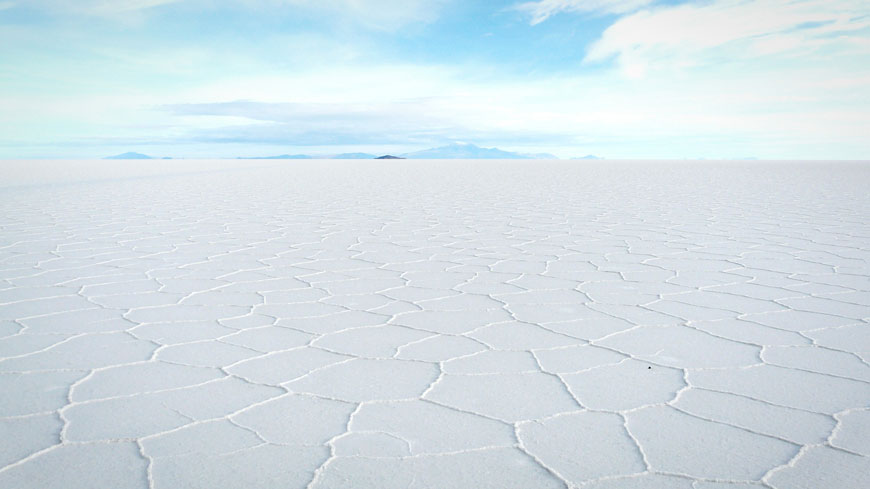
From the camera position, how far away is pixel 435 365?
72.6 inches

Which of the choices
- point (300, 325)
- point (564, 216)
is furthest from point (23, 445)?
point (564, 216)

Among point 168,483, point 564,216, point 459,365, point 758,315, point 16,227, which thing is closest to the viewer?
point 168,483

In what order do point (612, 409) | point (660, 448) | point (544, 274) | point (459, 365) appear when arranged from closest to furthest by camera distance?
point (660, 448), point (612, 409), point (459, 365), point (544, 274)

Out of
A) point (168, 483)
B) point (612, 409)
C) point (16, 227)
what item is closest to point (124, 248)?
point (16, 227)

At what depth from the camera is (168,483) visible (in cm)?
120

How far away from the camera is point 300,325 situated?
2260 mm

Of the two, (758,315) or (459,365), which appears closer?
(459,365)

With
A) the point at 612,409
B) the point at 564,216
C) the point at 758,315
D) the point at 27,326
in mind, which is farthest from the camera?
the point at 564,216

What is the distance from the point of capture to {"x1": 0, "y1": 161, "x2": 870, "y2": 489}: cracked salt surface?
1274mm

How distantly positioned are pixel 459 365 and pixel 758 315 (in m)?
1.26

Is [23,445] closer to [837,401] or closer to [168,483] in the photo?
[168,483]

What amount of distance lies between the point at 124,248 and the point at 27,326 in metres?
1.84

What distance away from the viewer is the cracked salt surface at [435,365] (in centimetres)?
127

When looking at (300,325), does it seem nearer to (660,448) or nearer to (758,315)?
(660,448)
